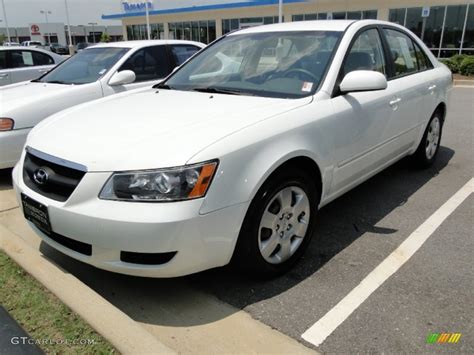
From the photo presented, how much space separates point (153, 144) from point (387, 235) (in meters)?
2.23

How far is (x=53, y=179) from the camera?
2.70 metres

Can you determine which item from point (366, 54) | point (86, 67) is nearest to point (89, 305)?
point (366, 54)

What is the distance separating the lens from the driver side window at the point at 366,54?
3.70 m

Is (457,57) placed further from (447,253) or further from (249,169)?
(249,169)

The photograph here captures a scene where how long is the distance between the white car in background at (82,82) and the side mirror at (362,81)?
303 cm

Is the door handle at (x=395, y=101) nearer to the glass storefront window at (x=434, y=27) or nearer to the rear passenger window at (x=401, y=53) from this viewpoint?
the rear passenger window at (x=401, y=53)

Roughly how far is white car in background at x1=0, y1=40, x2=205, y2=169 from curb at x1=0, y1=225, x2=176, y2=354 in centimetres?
207

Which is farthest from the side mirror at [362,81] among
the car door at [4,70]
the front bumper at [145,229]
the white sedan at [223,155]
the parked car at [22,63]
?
the car door at [4,70]

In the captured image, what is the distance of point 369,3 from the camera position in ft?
85.0

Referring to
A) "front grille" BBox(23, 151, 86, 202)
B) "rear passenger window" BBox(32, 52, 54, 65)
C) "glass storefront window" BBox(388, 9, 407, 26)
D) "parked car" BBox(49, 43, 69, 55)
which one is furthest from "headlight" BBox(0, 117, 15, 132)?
"parked car" BBox(49, 43, 69, 55)

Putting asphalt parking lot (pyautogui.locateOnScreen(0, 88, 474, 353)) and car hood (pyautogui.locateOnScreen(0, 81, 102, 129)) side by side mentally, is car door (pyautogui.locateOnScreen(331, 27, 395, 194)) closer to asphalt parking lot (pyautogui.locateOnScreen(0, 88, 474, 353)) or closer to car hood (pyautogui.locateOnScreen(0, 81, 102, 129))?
asphalt parking lot (pyautogui.locateOnScreen(0, 88, 474, 353))

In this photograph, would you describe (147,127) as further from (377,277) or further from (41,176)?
(377,277)

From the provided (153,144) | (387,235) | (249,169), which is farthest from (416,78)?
(153,144)

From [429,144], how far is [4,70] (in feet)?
25.2
